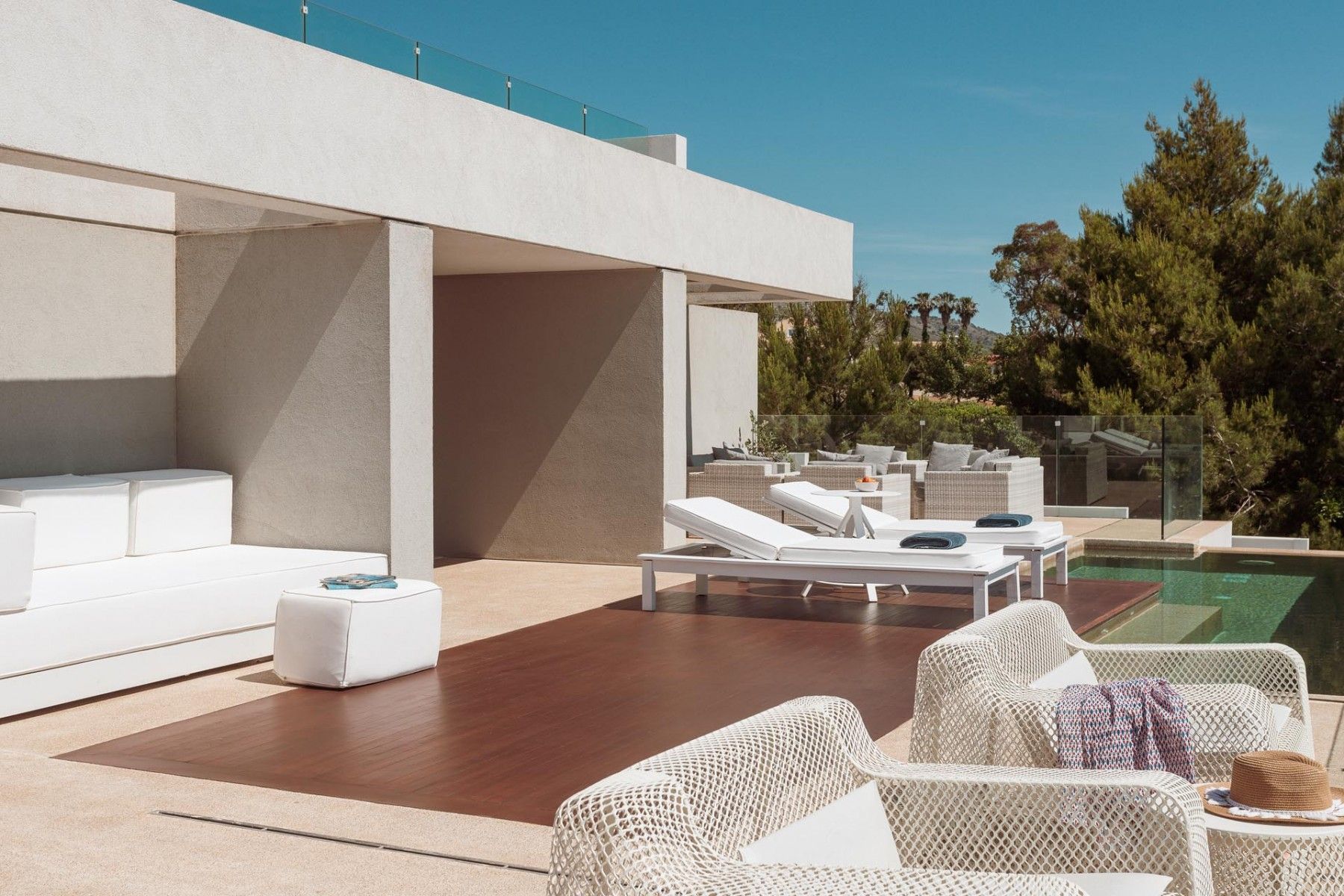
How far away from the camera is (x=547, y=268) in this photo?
11.3 metres

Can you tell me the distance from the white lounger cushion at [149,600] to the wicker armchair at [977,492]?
682 cm

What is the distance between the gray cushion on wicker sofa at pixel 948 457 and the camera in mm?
14242

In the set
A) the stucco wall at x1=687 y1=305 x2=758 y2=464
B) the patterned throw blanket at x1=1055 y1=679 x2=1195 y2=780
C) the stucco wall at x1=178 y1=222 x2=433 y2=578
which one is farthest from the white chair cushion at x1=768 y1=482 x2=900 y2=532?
the patterned throw blanket at x1=1055 y1=679 x2=1195 y2=780

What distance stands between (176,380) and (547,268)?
141 inches

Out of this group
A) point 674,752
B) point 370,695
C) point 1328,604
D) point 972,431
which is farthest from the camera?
point 972,431

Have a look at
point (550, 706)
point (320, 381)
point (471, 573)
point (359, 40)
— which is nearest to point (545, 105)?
point (359, 40)

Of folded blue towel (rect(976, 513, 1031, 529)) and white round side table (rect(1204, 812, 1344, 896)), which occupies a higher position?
folded blue towel (rect(976, 513, 1031, 529))

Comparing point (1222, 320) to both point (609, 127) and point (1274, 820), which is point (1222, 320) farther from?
point (1274, 820)

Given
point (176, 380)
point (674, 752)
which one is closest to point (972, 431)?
point (176, 380)

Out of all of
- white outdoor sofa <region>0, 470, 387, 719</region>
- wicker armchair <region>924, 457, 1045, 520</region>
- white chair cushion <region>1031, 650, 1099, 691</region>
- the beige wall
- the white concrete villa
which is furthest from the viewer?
wicker armchair <region>924, 457, 1045, 520</region>

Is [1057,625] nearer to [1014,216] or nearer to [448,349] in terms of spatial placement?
[448,349]

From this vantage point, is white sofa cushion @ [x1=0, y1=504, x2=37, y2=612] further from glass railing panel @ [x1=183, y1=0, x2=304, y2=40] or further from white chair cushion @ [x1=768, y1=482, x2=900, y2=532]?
white chair cushion @ [x1=768, y1=482, x2=900, y2=532]

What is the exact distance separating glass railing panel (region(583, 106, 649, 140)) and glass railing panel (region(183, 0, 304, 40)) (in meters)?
3.19

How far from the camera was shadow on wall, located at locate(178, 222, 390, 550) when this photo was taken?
8.09m
